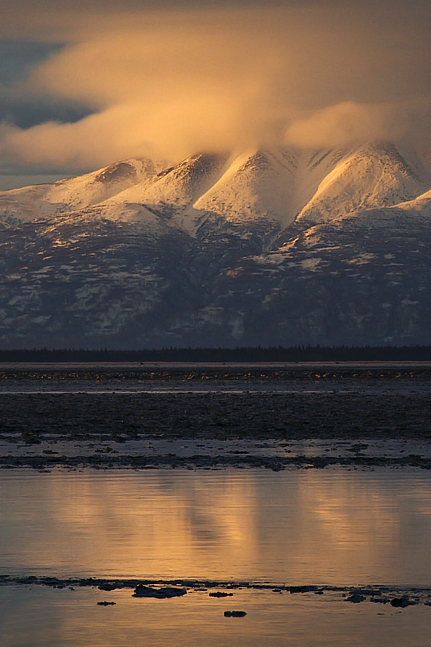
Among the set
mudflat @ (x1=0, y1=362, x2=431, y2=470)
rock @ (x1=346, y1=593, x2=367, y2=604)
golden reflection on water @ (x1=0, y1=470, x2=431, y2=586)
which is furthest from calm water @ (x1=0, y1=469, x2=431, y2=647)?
mudflat @ (x1=0, y1=362, x2=431, y2=470)

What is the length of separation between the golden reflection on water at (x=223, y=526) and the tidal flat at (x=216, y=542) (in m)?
0.04

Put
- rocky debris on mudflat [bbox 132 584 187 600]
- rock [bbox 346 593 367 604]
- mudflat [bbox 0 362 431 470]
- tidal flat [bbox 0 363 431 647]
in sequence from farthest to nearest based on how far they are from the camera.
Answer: mudflat [bbox 0 362 431 470] < rocky debris on mudflat [bbox 132 584 187 600] < rock [bbox 346 593 367 604] < tidal flat [bbox 0 363 431 647]

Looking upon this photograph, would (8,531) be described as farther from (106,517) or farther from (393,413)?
(393,413)

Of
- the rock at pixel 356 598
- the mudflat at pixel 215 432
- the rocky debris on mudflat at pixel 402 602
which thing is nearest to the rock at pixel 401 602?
→ the rocky debris on mudflat at pixel 402 602

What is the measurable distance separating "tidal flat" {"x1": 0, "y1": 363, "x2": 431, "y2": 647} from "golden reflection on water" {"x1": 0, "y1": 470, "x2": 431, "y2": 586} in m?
0.04

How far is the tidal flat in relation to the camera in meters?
16.3

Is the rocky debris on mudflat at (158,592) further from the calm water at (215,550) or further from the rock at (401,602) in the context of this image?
the rock at (401,602)

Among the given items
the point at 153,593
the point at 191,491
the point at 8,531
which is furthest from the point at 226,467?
the point at 153,593

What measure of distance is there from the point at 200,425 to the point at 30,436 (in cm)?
1186

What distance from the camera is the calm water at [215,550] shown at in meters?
15.9

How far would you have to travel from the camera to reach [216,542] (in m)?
22.8

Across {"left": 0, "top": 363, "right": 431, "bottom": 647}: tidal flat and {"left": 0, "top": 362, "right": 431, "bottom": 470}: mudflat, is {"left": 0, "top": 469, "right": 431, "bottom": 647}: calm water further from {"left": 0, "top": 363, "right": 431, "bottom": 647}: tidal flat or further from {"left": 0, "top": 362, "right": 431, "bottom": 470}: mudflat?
{"left": 0, "top": 362, "right": 431, "bottom": 470}: mudflat

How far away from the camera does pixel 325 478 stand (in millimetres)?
34969

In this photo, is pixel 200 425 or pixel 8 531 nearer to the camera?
pixel 8 531
